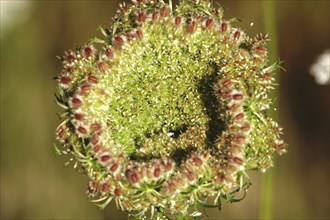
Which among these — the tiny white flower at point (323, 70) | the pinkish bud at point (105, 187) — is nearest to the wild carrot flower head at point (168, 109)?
the pinkish bud at point (105, 187)

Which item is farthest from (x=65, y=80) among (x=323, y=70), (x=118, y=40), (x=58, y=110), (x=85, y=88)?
(x=58, y=110)

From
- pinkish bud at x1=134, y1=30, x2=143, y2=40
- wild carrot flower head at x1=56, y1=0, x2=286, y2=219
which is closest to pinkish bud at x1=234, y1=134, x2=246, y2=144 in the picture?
wild carrot flower head at x1=56, y1=0, x2=286, y2=219

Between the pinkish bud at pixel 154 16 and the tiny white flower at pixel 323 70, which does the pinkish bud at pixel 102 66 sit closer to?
the pinkish bud at pixel 154 16

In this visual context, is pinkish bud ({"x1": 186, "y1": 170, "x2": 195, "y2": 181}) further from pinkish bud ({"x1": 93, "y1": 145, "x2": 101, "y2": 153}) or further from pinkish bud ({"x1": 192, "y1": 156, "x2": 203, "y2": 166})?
pinkish bud ({"x1": 93, "y1": 145, "x2": 101, "y2": 153})

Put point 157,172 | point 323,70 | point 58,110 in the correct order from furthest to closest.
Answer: point 58,110
point 323,70
point 157,172

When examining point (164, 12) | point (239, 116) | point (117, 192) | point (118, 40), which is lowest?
point (117, 192)

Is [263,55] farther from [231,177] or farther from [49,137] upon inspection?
[49,137]

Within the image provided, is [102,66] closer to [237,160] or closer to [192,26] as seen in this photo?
[192,26]
